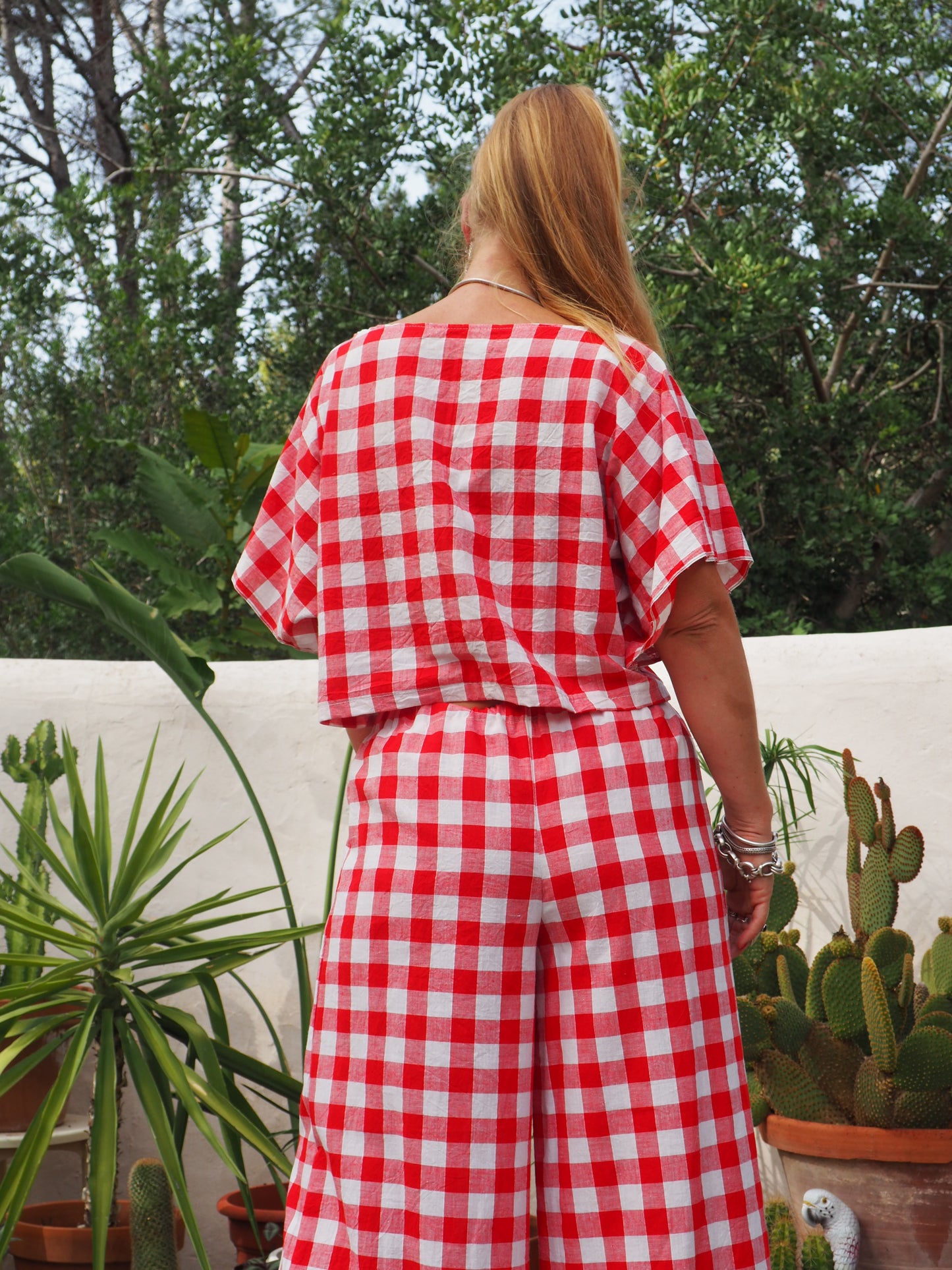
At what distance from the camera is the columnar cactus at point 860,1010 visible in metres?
2.29

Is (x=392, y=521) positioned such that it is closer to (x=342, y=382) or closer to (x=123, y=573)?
(x=342, y=382)

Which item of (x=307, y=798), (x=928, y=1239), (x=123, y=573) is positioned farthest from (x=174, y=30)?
(x=928, y=1239)

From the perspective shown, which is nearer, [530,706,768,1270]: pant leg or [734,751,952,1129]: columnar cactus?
[530,706,768,1270]: pant leg

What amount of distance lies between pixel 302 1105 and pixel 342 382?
2.68 ft

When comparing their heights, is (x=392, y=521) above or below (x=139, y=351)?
below

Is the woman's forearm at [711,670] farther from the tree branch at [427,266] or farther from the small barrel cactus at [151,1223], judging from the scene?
the tree branch at [427,266]

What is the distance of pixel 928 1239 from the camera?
232cm

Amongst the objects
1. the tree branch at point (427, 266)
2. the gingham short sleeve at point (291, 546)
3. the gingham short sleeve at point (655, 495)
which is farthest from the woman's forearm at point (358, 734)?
the tree branch at point (427, 266)

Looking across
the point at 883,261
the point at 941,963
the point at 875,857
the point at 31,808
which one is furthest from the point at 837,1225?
the point at 883,261

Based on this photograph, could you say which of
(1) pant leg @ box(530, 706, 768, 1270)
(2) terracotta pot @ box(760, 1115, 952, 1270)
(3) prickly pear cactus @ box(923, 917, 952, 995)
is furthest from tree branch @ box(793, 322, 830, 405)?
(1) pant leg @ box(530, 706, 768, 1270)

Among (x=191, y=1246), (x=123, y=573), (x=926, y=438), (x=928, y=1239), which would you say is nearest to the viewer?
(x=928, y=1239)

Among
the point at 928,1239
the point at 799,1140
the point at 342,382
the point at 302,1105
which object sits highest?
the point at 342,382

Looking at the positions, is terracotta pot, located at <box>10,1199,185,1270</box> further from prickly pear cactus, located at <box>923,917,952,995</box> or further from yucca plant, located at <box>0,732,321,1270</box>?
prickly pear cactus, located at <box>923,917,952,995</box>

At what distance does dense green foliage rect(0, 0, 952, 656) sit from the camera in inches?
201
